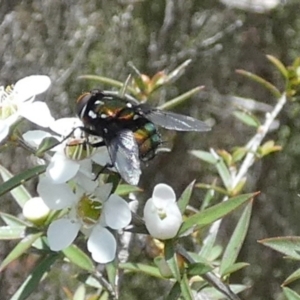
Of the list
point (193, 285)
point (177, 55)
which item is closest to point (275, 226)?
point (177, 55)

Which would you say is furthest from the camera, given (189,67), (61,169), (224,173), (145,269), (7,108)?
(189,67)

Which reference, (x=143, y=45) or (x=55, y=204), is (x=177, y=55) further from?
(x=55, y=204)

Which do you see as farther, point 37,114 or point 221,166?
point 221,166

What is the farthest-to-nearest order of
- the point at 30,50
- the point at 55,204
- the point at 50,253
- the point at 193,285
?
the point at 30,50 < the point at 193,285 < the point at 50,253 < the point at 55,204

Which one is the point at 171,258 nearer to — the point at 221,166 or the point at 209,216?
the point at 209,216

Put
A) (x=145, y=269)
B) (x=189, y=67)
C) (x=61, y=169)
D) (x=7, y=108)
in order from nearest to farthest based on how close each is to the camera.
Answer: (x=61, y=169), (x=7, y=108), (x=145, y=269), (x=189, y=67)

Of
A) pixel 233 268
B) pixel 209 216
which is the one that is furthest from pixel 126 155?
pixel 233 268
